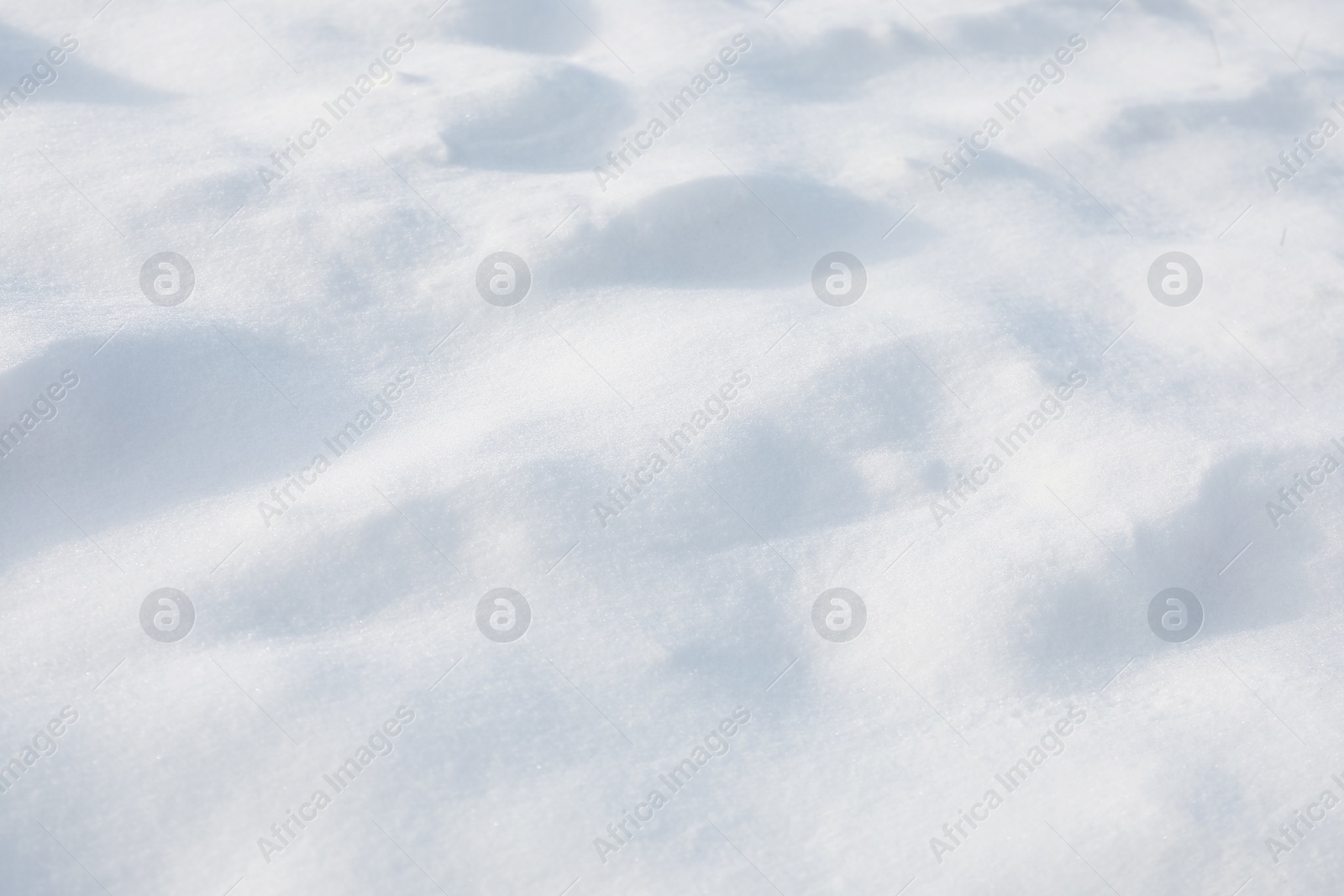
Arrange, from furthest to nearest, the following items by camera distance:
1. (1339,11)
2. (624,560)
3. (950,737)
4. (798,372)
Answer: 1. (1339,11)
2. (798,372)
3. (624,560)
4. (950,737)

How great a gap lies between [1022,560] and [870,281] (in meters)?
1.11

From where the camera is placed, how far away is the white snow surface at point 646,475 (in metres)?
1.87

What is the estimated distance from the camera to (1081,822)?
1.89 metres

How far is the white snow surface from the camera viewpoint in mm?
1874

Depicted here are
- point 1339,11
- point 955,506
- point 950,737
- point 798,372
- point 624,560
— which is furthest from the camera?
point 1339,11

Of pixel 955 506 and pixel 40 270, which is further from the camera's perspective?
pixel 40 270

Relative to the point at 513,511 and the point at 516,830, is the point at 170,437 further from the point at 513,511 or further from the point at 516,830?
the point at 516,830

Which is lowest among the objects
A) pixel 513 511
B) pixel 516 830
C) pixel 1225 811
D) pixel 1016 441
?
pixel 516 830

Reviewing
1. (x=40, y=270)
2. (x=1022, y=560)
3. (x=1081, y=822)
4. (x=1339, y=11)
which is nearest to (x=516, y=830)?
(x=1081, y=822)

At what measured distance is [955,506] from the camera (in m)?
2.43

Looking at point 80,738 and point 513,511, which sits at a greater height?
point 513,511

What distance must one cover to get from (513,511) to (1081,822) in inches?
56.4

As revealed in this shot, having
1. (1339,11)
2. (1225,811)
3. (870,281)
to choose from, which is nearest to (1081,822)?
(1225,811)

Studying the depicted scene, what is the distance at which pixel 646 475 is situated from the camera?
94.1 inches
